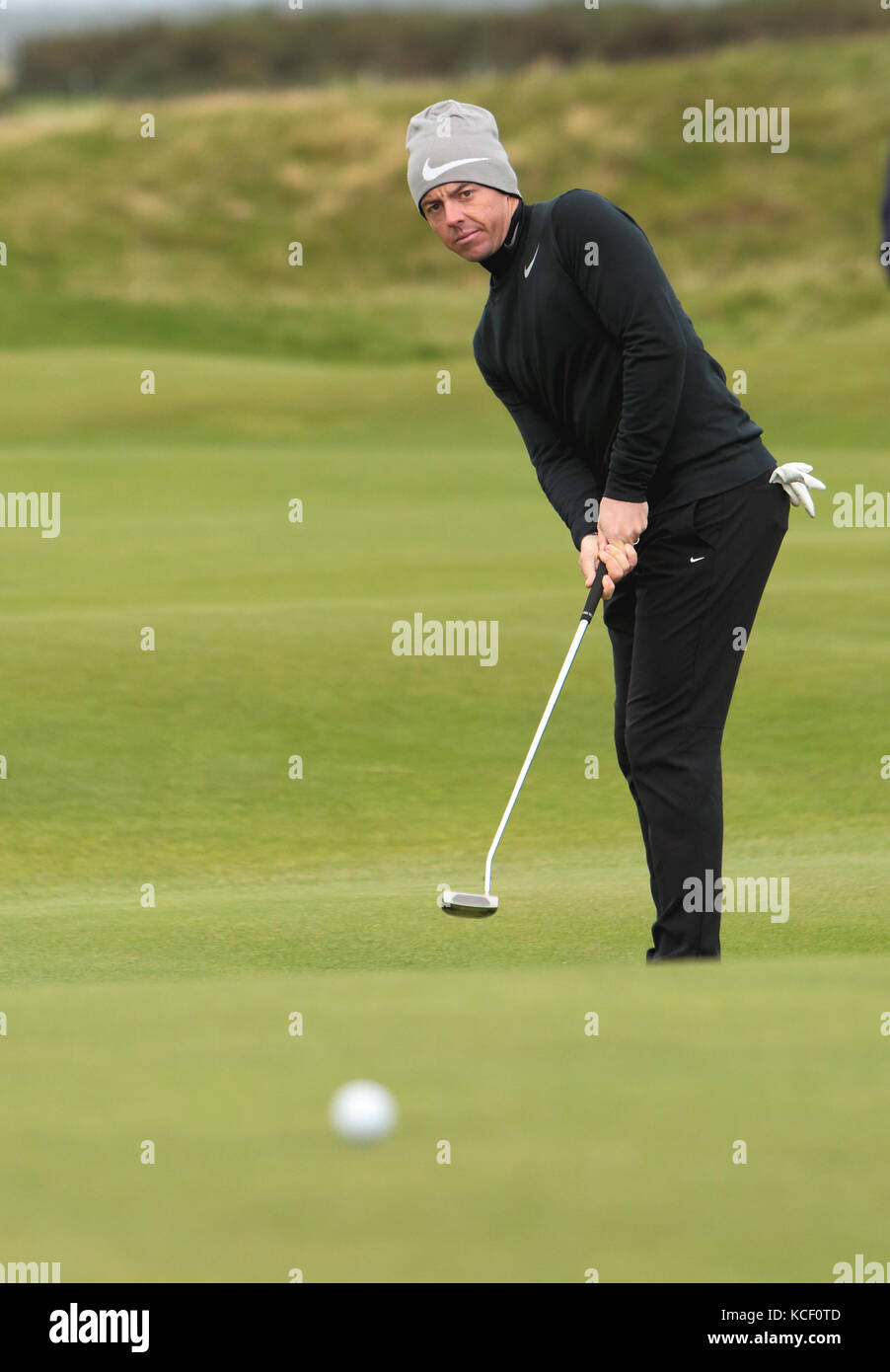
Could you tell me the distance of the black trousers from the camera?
4184 mm

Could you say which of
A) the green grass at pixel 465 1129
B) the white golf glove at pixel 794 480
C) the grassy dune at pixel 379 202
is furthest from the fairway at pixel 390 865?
the grassy dune at pixel 379 202

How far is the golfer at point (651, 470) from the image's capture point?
13.3ft

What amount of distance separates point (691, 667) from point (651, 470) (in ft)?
1.33

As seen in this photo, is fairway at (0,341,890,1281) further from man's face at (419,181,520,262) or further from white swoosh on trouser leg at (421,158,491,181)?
white swoosh on trouser leg at (421,158,491,181)

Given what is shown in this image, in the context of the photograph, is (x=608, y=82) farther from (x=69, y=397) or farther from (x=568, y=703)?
(x=568, y=703)

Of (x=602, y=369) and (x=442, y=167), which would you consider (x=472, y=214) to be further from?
(x=602, y=369)

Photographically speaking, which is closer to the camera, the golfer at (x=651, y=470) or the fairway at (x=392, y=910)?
the fairway at (x=392, y=910)

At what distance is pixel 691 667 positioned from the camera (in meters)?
4.18

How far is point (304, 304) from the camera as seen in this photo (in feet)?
90.9

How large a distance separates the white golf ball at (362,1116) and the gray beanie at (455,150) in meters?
2.04

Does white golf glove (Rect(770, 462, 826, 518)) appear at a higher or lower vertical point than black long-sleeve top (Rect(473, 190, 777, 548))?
lower

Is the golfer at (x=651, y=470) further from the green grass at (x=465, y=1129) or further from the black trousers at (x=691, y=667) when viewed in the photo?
the green grass at (x=465, y=1129)

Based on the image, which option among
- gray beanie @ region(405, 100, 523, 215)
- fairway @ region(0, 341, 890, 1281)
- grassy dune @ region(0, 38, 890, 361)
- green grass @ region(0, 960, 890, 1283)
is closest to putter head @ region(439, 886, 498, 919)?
fairway @ region(0, 341, 890, 1281)

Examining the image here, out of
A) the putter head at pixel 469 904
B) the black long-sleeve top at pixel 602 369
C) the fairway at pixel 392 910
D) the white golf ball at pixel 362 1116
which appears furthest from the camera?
the putter head at pixel 469 904
